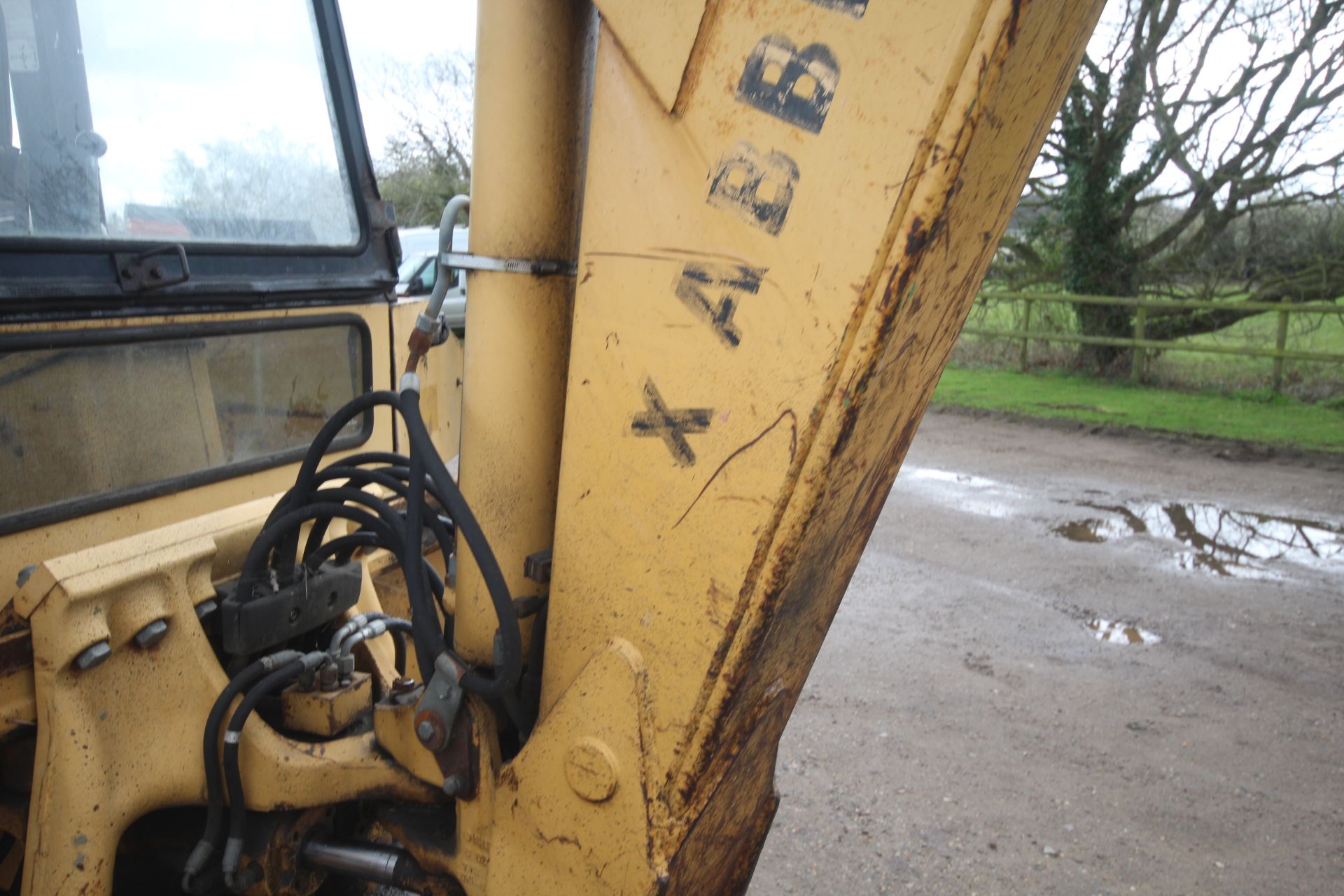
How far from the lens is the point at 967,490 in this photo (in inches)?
291

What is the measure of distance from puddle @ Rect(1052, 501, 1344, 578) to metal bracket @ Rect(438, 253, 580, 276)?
17.0 ft

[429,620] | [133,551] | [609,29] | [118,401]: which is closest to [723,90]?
[609,29]

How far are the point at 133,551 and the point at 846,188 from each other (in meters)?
1.19

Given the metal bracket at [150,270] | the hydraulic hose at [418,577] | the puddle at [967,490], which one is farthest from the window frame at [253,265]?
the puddle at [967,490]

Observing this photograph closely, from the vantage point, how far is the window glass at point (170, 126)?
182cm

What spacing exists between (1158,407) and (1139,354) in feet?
5.83

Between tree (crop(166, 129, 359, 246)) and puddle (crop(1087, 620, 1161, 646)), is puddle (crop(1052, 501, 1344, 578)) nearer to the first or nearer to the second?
puddle (crop(1087, 620, 1161, 646))

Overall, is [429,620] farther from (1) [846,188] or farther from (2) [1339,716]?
(2) [1339,716]

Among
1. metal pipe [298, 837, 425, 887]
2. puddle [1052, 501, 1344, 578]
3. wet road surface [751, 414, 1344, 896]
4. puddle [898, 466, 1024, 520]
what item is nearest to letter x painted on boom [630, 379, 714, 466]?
metal pipe [298, 837, 425, 887]

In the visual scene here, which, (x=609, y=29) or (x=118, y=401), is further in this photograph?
(x=118, y=401)

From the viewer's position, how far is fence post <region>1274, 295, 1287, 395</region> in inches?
428

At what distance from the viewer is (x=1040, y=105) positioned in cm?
121

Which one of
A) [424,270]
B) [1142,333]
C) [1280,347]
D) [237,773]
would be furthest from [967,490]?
[237,773]

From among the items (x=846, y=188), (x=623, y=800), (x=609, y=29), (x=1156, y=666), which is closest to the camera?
(x=846, y=188)
